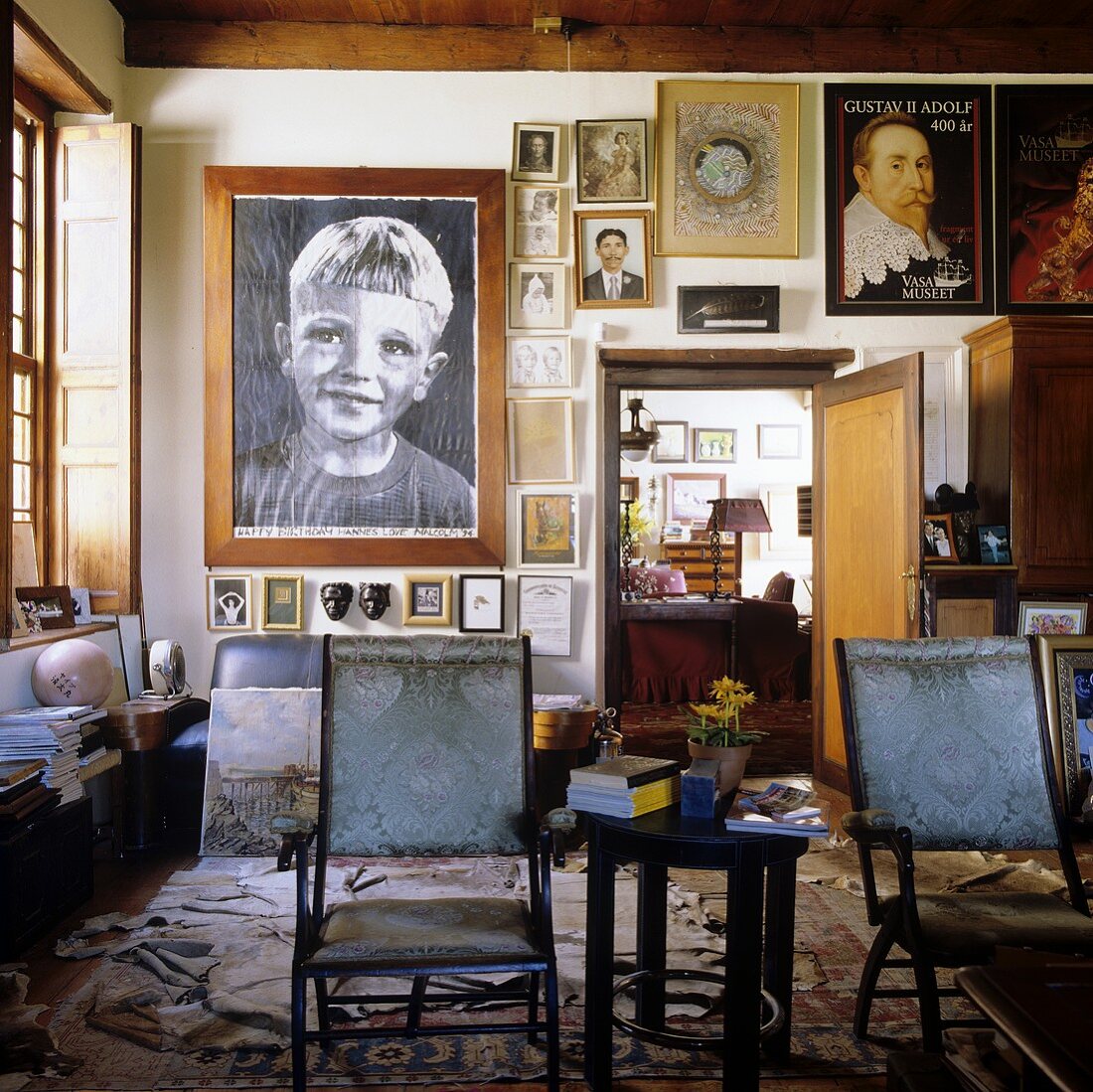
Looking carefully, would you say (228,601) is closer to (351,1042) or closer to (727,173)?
(351,1042)

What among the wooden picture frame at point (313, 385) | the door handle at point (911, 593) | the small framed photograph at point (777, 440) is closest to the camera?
the door handle at point (911, 593)

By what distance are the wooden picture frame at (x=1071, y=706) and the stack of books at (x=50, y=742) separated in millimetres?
3918

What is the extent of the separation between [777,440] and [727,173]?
302 inches

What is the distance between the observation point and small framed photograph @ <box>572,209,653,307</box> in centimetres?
541

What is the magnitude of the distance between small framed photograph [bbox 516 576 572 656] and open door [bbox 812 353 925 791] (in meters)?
1.44

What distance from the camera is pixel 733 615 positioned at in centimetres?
806

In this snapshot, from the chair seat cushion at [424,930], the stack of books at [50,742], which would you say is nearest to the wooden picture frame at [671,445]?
the stack of books at [50,742]

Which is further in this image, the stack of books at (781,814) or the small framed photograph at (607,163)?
the small framed photograph at (607,163)

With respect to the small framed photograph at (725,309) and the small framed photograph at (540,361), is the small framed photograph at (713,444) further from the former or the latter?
the small framed photograph at (540,361)

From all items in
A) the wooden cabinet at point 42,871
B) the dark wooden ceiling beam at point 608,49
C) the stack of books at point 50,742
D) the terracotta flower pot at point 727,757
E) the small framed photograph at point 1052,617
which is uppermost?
the dark wooden ceiling beam at point 608,49

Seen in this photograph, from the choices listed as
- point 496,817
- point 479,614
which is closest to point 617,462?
point 479,614

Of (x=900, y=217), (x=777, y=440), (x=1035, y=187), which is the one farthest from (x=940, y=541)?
(x=777, y=440)

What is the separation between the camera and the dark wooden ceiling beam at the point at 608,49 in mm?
5359

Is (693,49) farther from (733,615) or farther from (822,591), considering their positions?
(733,615)
